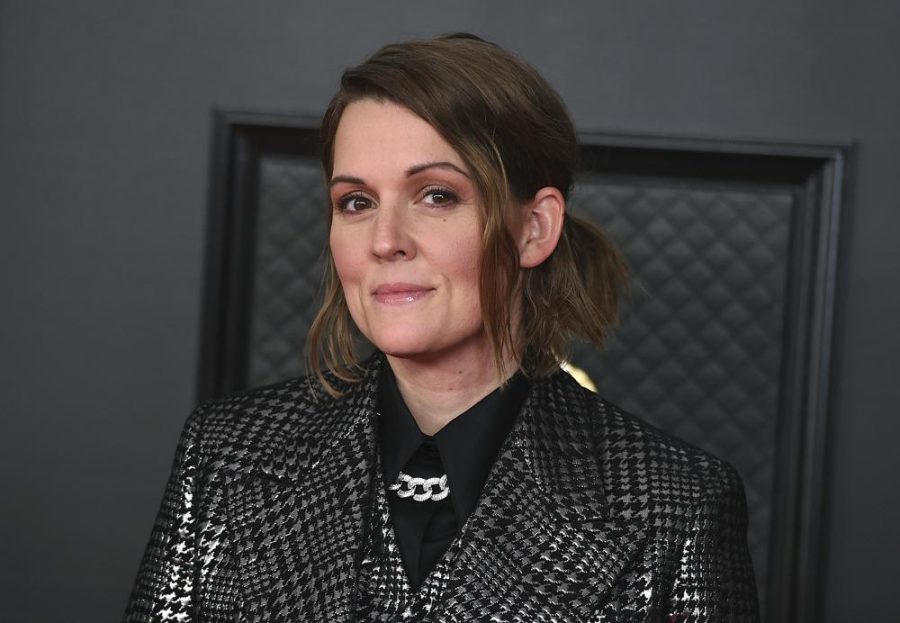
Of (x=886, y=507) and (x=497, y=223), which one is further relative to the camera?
(x=886, y=507)

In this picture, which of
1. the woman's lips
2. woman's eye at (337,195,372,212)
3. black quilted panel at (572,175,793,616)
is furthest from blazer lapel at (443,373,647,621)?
black quilted panel at (572,175,793,616)

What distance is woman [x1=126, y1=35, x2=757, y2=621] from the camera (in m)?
1.55

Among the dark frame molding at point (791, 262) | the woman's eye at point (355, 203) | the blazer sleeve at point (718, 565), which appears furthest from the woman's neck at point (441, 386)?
the dark frame molding at point (791, 262)

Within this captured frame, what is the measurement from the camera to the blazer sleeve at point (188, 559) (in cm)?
159

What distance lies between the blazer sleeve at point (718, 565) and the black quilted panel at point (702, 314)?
1190mm

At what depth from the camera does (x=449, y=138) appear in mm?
1544

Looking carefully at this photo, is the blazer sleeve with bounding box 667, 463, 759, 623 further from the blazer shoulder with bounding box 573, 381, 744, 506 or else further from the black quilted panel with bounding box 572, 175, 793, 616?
the black quilted panel with bounding box 572, 175, 793, 616

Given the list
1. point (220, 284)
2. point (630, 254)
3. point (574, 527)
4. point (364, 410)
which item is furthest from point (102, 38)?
point (574, 527)

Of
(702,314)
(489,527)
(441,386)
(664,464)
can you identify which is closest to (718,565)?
(664,464)

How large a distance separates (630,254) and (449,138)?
1.40 meters

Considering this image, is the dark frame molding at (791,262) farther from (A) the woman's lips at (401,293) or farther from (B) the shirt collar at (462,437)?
(A) the woman's lips at (401,293)

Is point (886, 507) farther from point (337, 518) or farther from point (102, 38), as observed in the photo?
point (102, 38)

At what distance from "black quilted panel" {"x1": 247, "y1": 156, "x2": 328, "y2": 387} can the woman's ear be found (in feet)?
4.19

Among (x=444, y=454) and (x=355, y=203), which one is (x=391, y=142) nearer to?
(x=355, y=203)
